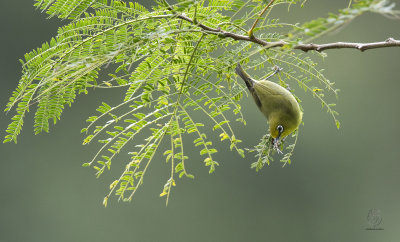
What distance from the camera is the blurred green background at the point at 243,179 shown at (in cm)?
644

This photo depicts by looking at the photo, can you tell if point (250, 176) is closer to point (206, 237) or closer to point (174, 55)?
point (206, 237)

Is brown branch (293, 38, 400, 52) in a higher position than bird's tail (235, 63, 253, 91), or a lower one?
lower

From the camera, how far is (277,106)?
4.50 ft

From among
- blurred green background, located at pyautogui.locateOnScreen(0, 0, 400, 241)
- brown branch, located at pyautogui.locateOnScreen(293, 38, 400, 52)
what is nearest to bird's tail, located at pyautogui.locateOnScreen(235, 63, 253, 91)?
brown branch, located at pyautogui.locateOnScreen(293, 38, 400, 52)

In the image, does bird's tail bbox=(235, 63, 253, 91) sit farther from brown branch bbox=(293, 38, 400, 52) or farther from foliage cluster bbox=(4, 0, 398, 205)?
brown branch bbox=(293, 38, 400, 52)

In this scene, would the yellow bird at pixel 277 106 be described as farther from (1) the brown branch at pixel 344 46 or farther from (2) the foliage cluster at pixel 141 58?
(1) the brown branch at pixel 344 46

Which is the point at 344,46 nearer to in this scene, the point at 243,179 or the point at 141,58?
the point at 141,58

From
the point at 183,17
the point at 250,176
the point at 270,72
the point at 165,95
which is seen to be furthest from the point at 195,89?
the point at 250,176

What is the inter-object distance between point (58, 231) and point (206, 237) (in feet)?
5.74

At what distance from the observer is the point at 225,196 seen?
680 centimetres

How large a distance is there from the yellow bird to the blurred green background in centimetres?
484

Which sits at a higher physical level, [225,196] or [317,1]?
[317,1]

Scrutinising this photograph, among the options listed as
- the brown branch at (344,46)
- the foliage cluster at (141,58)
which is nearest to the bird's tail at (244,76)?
the foliage cluster at (141,58)

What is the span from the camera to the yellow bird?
1326mm
